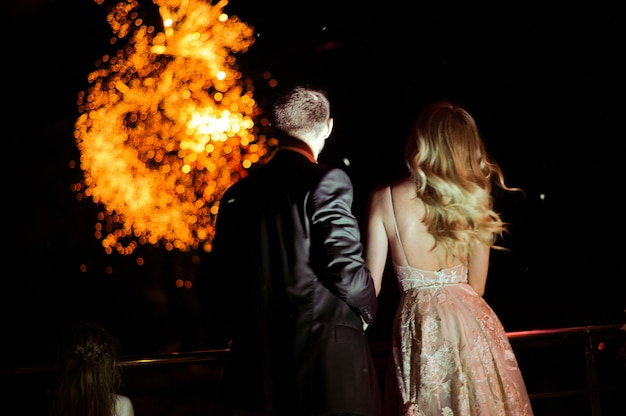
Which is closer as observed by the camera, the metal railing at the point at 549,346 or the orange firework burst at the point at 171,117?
the metal railing at the point at 549,346

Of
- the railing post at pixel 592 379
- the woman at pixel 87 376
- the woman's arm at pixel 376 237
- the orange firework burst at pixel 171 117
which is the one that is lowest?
the railing post at pixel 592 379

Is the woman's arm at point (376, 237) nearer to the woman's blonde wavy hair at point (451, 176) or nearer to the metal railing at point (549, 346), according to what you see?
the woman's blonde wavy hair at point (451, 176)

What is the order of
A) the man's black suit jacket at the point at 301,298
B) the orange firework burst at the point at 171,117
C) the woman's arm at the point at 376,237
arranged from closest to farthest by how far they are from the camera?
the man's black suit jacket at the point at 301,298
the woman's arm at the point at 376,237
the orange firework burst at the point at 171,117

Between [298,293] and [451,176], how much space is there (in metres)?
0.79

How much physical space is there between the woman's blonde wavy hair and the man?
50cm

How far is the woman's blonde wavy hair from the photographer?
2.54 meters

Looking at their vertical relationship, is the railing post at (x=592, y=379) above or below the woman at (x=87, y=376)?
below

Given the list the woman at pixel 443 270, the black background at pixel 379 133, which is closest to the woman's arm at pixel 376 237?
the woman at pixel 443 270

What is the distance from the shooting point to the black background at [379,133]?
15375 mm

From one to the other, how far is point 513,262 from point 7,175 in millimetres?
17948

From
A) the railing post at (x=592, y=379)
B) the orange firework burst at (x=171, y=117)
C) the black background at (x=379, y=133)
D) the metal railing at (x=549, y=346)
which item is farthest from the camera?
the black background at (x=379, y=133)

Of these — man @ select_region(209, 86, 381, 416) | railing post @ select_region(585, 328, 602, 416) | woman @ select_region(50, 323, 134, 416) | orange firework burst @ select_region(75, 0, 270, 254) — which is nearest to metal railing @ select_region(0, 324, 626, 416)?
railing post @ select_region(585, 328, 602, 416)

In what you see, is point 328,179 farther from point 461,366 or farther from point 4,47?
point 4,47

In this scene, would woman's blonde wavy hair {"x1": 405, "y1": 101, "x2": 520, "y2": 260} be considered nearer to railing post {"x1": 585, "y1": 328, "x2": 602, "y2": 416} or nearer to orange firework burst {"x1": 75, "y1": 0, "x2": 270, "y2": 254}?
railing post {"x1": 585, "y1": 328, "x2": 602, "y2": 416}
